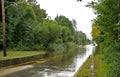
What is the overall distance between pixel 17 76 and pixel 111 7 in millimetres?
9138

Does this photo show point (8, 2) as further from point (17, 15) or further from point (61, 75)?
point (61, 75)

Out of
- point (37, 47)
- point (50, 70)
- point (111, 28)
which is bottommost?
point (50, 70)

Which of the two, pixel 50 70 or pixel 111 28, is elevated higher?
pixel 111 28

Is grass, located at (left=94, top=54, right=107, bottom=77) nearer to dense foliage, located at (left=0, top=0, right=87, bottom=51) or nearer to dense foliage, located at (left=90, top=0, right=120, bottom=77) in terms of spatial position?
dense foliage, located at (left=90, top=0, right=120, bottom=77)

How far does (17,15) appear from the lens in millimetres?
41250

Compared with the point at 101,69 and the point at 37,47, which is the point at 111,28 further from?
the point at 37,47

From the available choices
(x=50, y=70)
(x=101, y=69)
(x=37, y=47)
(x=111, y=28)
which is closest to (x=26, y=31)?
(x=37, y=47)

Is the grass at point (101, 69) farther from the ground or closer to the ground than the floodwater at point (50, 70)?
farther from the ground

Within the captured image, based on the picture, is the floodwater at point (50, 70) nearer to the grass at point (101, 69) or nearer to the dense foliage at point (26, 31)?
the grass at point (101, 69)

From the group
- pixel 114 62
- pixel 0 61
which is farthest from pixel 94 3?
pixel 0 61

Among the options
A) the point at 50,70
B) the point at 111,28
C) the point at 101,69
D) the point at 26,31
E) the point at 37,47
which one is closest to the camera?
the point at 111,28

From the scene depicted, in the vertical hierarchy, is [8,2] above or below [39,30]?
above

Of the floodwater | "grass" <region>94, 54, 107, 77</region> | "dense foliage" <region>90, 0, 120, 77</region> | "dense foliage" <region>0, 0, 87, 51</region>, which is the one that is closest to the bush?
"dense foliage" <region>0, 0, 87, 51</region>

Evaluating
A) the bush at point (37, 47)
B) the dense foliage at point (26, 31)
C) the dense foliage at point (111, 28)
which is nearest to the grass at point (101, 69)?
the dense foliage at point (111, 28)
